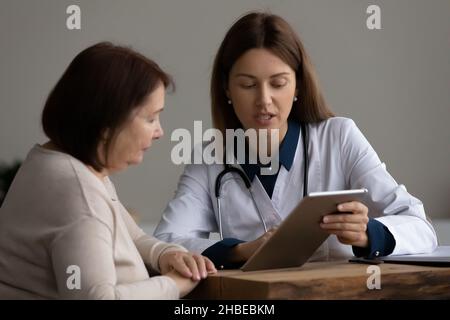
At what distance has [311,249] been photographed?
5.86 feet

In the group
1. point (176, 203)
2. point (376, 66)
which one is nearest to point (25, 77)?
point (376, 66)

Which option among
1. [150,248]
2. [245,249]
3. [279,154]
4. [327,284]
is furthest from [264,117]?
[327,284]

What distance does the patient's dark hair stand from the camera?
4.76ft

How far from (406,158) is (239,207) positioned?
7.51ft

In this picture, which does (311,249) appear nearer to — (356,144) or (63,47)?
(356,144)

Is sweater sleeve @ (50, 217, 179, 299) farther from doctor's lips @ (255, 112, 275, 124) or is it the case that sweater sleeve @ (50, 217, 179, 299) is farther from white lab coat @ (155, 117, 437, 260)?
doctor's lips @ (255, 112, 275, 124)

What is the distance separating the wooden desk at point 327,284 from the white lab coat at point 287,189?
40 cm

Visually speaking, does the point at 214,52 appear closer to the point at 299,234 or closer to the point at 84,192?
the point at 299,234

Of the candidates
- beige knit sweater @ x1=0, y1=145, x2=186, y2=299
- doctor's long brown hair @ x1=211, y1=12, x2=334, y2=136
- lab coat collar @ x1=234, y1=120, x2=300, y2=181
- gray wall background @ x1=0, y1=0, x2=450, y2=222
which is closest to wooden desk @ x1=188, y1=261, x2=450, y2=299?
beige knit sweater @ x1=0, y1=145, x2=186, y2=299

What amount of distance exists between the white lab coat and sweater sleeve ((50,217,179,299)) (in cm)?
73

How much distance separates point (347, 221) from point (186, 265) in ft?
1.16

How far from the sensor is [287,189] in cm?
218

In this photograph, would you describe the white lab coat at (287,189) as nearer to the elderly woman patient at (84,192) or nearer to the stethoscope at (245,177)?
the stethoscope at (245,177)

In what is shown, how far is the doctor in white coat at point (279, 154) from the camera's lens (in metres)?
2.11
